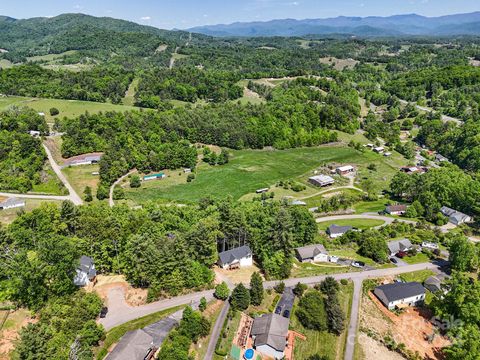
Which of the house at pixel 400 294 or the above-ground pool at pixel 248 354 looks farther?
the house at pixel 400 294

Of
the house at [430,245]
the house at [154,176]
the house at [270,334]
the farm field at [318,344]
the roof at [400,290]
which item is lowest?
the house at [430,245]

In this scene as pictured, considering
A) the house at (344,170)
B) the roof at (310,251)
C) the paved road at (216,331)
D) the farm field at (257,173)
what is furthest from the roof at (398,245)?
the house at (344,170)

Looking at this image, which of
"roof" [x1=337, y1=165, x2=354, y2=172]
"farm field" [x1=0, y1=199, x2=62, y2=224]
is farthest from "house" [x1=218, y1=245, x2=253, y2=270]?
"roof" [x1=337, y1=165, x2=354, y2=172]

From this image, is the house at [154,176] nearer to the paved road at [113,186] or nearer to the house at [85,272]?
the paved road at [113,186]

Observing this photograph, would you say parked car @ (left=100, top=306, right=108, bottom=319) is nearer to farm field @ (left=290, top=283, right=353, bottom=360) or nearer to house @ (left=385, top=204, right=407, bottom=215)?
farm field @ (left=290, top=283, right=353, bottom=360)

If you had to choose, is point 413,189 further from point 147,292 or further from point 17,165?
point 17,165

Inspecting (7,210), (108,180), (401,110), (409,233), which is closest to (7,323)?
(7,210)
